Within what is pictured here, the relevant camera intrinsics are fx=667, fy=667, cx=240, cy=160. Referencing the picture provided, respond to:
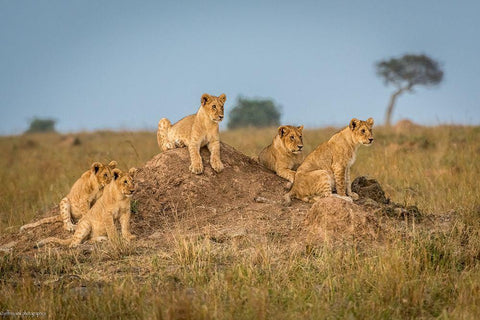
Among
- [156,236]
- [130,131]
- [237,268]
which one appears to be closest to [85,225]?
[156,236]

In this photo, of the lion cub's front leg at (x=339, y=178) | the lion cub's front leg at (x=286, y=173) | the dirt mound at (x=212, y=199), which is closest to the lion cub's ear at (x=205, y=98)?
the dirt mound at (x=212, y=199)

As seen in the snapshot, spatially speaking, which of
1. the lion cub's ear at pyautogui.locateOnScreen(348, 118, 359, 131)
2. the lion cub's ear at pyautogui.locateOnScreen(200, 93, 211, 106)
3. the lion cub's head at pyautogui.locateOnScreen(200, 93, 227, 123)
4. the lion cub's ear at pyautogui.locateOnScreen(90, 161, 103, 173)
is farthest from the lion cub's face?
the lion cub's ear at pyautogui.locateOnScreen(348, 118, 359, 131)

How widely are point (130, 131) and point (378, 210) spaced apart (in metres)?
17.7

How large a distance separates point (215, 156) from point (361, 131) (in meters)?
2.14

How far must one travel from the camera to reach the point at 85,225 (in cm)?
838

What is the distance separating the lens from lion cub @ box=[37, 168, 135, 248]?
8031 millimetres

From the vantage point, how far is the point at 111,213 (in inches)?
319

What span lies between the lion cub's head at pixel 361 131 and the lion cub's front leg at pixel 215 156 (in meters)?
1.96

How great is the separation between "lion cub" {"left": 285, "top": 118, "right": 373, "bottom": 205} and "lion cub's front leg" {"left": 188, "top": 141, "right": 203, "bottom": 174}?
1.36m

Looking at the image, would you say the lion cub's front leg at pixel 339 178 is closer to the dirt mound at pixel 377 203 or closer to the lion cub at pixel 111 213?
the dirt mound at pixel 377 203

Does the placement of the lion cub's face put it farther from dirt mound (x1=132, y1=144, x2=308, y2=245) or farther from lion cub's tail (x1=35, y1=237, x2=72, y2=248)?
lion cub's tail (x1=35, y1=237, x2=72, y2=248)

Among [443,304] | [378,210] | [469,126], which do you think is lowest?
[443,304]

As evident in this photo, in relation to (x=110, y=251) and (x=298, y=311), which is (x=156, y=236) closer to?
(x=110, y=251)

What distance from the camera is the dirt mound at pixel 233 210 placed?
7668 millimetres
